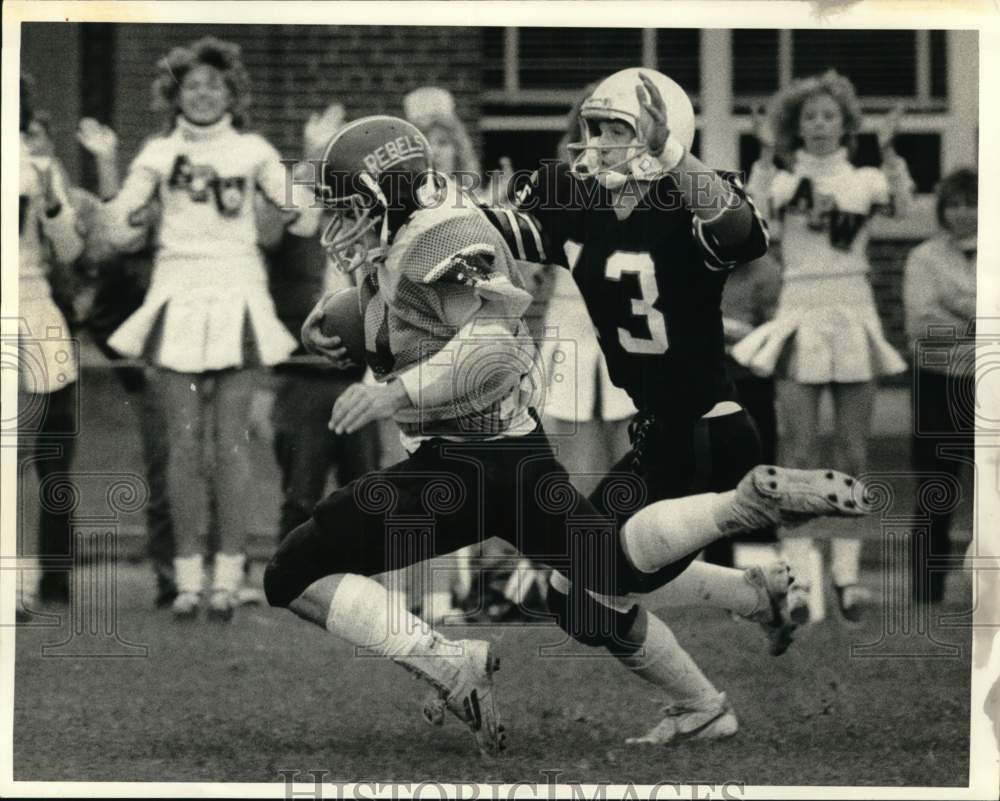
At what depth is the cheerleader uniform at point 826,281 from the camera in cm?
527

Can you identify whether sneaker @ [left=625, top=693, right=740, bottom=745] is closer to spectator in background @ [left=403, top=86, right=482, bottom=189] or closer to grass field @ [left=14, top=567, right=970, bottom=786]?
grass field @ [left=14, top=567, right=970, bottom=786]

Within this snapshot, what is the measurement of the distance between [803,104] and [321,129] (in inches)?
48.4

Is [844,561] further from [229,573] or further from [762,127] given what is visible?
[229,573]

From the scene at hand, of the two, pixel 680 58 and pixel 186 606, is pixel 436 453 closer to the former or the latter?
pixel 186 606

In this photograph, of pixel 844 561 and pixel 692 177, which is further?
pixel 844 561

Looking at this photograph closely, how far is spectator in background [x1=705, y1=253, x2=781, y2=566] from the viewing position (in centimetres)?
521

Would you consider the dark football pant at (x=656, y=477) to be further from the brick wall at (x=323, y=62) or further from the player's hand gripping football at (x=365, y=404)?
the brick wall at (x=323, y=62)

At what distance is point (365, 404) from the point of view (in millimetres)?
5172

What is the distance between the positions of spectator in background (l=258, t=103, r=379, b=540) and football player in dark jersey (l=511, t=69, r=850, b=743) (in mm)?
555

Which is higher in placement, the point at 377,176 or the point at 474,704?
the point at 377,176

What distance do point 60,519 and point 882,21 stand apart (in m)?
2.44

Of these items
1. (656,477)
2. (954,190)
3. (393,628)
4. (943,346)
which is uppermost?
(954,190)

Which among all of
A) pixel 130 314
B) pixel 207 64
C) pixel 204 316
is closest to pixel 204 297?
pixel 204 316

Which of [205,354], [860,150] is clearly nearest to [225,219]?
[205,354]
